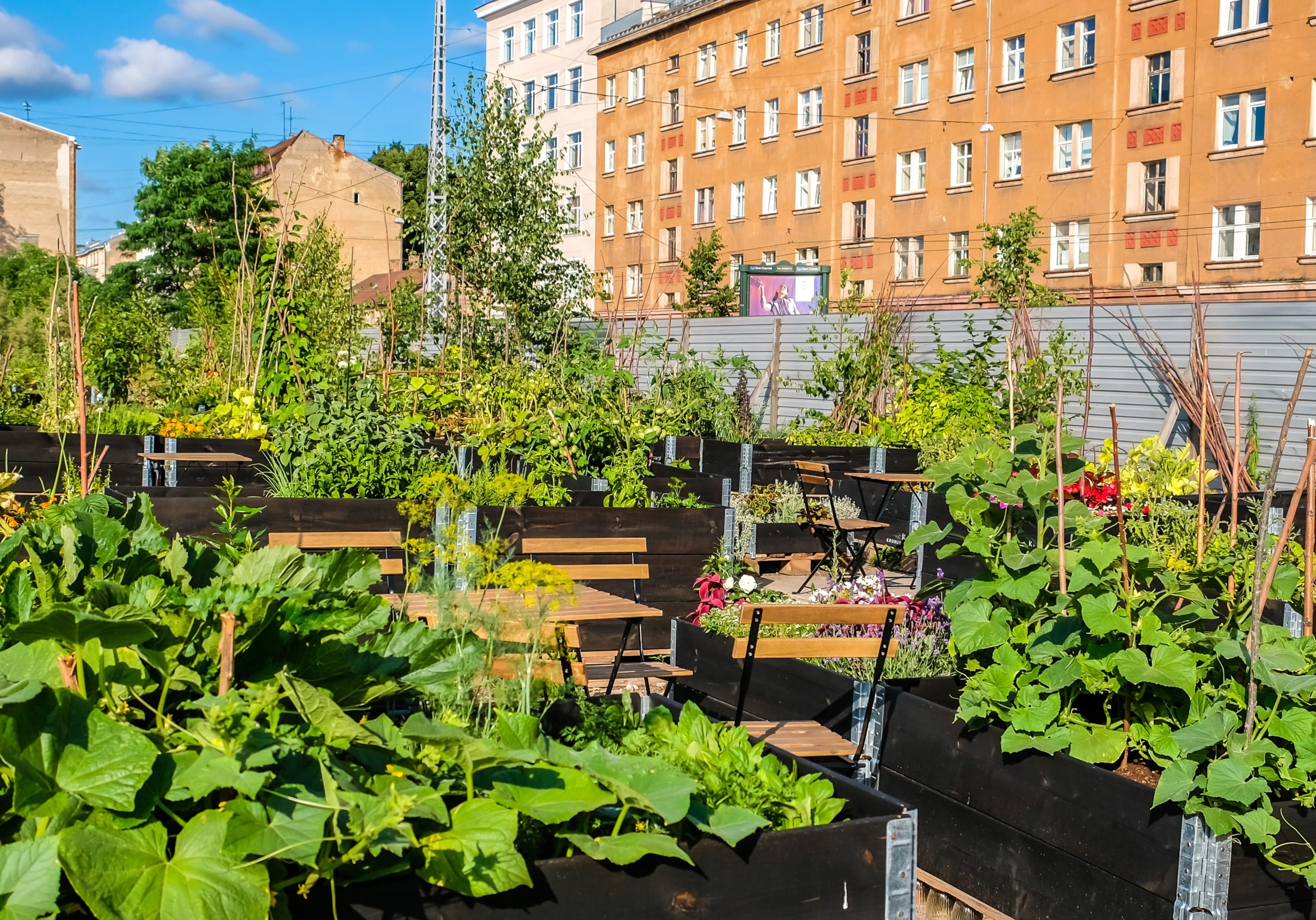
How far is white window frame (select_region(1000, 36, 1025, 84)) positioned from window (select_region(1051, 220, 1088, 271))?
3.28 meters

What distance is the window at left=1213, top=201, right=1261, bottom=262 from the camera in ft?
78.6

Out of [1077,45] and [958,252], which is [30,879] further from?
[958,252]

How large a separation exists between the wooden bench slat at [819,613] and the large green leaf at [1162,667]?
105cm

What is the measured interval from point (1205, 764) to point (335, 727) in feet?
7.93

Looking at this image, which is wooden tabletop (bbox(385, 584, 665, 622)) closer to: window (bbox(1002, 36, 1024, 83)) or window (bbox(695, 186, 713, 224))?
window (bbox(1002, 36, 1024, 83))

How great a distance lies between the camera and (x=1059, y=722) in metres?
3.59

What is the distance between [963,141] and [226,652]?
29.5m

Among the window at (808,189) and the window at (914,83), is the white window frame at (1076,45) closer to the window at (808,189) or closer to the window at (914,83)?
the window at (914,83)

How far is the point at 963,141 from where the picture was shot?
2920 cm

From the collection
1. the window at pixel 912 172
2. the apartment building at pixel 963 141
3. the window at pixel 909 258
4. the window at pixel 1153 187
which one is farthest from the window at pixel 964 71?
the window at pixel 1153 187

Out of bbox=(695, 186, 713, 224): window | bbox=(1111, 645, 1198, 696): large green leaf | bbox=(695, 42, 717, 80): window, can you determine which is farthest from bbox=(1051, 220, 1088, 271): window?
bbox=(1111, 645, 1198, 696): large green leaf

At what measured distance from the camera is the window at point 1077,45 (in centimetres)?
2630

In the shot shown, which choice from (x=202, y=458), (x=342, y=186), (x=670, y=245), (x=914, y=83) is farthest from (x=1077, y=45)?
(x=342, y=186)

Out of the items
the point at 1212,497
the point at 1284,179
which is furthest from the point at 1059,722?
the point at 1284,179
